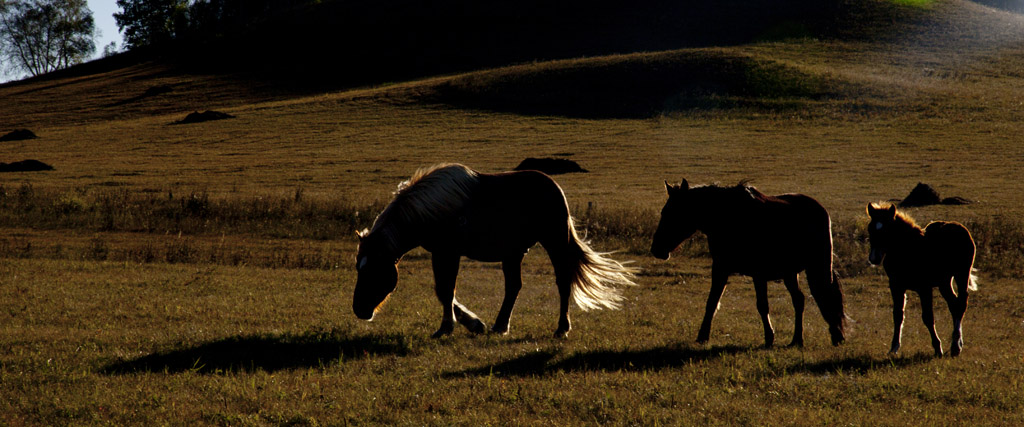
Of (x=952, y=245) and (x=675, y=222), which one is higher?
(x=675, y=222)

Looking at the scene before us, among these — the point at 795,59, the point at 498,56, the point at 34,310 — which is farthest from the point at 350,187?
the point at 498,56

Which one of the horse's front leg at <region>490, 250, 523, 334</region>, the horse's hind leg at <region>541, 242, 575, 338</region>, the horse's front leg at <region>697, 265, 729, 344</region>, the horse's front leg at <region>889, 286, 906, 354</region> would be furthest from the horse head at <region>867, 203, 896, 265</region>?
the horse's front leg at <region>490, 250, 523, 334</region>

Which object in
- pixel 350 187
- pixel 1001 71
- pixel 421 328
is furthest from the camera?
pixel 1001 71

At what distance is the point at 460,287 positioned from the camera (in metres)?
15.9

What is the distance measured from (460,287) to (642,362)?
7499 millimetres

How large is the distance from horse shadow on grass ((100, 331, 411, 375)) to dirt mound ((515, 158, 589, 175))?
102 feet

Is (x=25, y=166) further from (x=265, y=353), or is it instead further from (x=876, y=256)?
(x=876, y=256)

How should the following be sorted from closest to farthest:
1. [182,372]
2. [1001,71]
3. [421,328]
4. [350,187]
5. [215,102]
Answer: [182,372] < [421,328] < [350,187] < [1001,71] < [215,102]

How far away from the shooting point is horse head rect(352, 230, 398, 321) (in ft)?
32.1

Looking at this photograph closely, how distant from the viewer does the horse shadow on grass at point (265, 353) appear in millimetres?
8383

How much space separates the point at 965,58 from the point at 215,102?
76.2 metres

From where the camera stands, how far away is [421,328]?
10.9 meters

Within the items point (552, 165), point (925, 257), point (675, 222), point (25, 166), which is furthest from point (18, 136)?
point (925, 257)

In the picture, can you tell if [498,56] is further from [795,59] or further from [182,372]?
[182,372]
